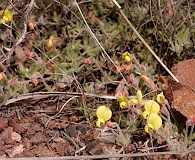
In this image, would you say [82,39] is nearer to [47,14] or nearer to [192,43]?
[47,14]

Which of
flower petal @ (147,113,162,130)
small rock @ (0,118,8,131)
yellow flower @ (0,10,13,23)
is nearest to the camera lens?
flower petal @ (147,113,162,130)

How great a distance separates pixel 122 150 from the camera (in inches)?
83.1

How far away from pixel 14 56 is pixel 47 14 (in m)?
0.36

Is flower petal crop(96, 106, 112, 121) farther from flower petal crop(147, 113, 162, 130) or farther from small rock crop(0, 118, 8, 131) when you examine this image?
small rock crop(0, 118, 8, 131)

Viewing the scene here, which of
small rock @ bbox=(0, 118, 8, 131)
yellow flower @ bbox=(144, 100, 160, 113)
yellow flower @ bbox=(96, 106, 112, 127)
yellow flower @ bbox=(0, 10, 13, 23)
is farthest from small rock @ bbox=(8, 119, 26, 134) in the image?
yellow flower @ bbox=(144, 100, 160, 113)

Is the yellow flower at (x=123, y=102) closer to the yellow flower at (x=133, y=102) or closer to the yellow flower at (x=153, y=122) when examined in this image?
the yellow flower at (x=133, y=102)

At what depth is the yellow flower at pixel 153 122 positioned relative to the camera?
197 centimetres

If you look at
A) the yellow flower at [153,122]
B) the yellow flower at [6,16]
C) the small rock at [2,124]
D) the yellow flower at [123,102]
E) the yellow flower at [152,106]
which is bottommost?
the yellow flower at [153,122]

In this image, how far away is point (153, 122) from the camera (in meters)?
1.98

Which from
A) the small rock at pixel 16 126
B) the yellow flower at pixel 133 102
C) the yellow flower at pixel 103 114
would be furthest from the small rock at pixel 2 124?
the yellow flower at pixel 133 102

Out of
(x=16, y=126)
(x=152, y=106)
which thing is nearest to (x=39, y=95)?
(x=16, y=126)

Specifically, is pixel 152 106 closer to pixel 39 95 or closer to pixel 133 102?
pixel 133 102

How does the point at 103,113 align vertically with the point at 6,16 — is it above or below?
below

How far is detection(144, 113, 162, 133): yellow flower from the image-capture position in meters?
1.97
